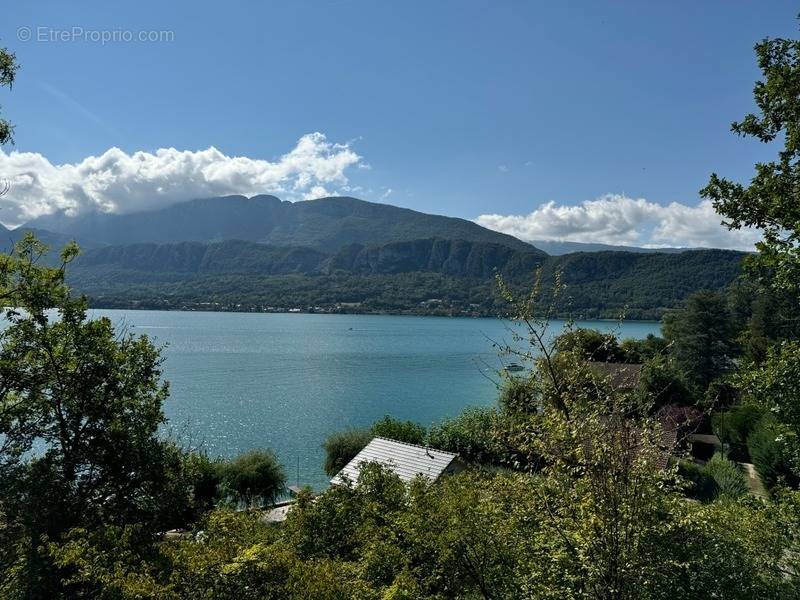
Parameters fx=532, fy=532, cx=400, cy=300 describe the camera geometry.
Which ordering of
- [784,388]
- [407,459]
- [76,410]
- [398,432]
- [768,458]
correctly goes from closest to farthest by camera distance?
[784,388] < [76,410] < [407,459] < [768,458] < [398,432]

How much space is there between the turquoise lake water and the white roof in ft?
14.9

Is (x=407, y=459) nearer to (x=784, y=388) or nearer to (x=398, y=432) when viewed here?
(x=398, y=432)

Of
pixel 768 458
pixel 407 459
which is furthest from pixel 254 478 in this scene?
pixel 768 458

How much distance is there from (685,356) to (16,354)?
155 ft

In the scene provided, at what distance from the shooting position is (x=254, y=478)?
71.5 feet

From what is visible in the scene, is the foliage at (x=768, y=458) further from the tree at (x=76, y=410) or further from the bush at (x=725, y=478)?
the tree at (x=76, y=410)

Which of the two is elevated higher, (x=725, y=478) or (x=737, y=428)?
(x=737, y=428)

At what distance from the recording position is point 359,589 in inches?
226

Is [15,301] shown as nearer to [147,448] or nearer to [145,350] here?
[145,350]

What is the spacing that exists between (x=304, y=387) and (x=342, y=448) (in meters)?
36.8

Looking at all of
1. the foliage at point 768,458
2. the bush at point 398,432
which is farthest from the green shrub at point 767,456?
the bush at point 398,432

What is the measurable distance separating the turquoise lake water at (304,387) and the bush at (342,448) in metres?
4.05

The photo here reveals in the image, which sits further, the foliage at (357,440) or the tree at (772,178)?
the foliage at (357,440)

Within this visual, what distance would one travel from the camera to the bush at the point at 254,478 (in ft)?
71.4
